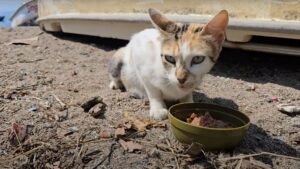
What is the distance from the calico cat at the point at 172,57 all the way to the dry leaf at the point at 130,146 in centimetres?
33

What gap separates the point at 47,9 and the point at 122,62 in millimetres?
2324

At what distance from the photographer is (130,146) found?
71.8 inches

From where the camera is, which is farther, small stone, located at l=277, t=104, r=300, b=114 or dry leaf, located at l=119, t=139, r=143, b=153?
small stone, located at l=277, t=104, r=300, b=114

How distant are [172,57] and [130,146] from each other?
1.58ft

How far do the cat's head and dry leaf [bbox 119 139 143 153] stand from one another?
0.36 metres

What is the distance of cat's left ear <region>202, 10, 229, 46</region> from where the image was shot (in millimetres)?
1821

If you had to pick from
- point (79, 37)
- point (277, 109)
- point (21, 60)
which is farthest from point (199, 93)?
point (79, 37)

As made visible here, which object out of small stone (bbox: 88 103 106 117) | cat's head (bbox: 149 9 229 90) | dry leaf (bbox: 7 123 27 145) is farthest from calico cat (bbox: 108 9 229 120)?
dry leaf (bbox: 7 123 27 145)

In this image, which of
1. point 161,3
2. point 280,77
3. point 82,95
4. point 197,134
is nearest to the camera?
point 197,134

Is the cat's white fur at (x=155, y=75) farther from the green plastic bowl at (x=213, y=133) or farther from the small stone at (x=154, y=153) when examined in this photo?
the small stone at (x=154, y=153)

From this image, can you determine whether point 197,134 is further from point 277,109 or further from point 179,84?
point 277,109

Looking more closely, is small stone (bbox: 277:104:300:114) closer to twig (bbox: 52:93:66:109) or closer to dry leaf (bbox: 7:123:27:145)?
twig (bbox: 52:93:66:109)

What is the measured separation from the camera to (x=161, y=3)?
3.25m

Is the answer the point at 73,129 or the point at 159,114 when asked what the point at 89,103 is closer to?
the point at 73,129
